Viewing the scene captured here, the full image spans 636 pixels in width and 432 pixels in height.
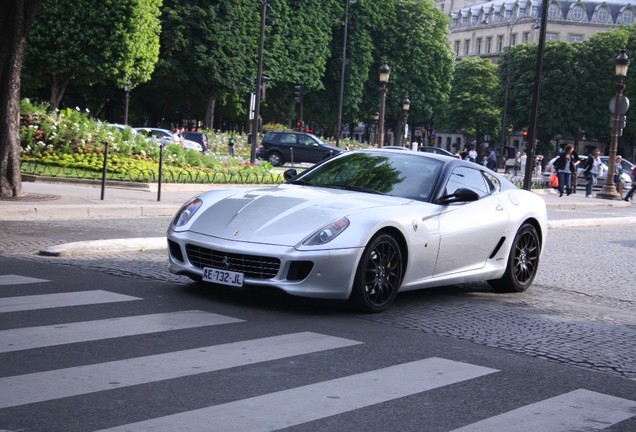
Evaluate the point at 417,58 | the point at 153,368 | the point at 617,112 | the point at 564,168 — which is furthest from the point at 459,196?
the point at 417,58

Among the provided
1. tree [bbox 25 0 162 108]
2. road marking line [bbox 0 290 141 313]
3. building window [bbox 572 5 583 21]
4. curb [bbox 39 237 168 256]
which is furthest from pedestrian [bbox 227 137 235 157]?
building window [bbox 572 5 583 21]

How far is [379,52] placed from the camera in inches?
3275

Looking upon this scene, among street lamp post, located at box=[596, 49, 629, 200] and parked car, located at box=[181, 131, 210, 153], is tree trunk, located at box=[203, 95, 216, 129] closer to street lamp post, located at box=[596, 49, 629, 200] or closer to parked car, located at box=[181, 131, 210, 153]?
parked car, located at box=[181, 131, 210, 153]

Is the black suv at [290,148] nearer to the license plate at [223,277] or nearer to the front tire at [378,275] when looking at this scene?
the front tire at [378,275]

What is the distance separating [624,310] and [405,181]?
8.18ft

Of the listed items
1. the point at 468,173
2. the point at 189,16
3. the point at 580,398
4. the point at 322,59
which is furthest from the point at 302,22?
the point at 580,398

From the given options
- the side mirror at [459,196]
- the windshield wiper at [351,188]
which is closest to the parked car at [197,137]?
the windshield wiper at [351,188]

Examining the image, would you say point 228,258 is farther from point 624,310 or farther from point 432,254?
point 624,310

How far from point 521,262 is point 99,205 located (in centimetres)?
849

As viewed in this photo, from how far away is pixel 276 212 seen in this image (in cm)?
854

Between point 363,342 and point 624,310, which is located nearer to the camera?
point 363,342

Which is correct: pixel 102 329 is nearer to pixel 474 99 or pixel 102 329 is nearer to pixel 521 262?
pixel 521 262

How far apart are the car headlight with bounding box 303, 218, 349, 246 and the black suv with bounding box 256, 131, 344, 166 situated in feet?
139

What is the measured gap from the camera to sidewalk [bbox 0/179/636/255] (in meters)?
12.1
